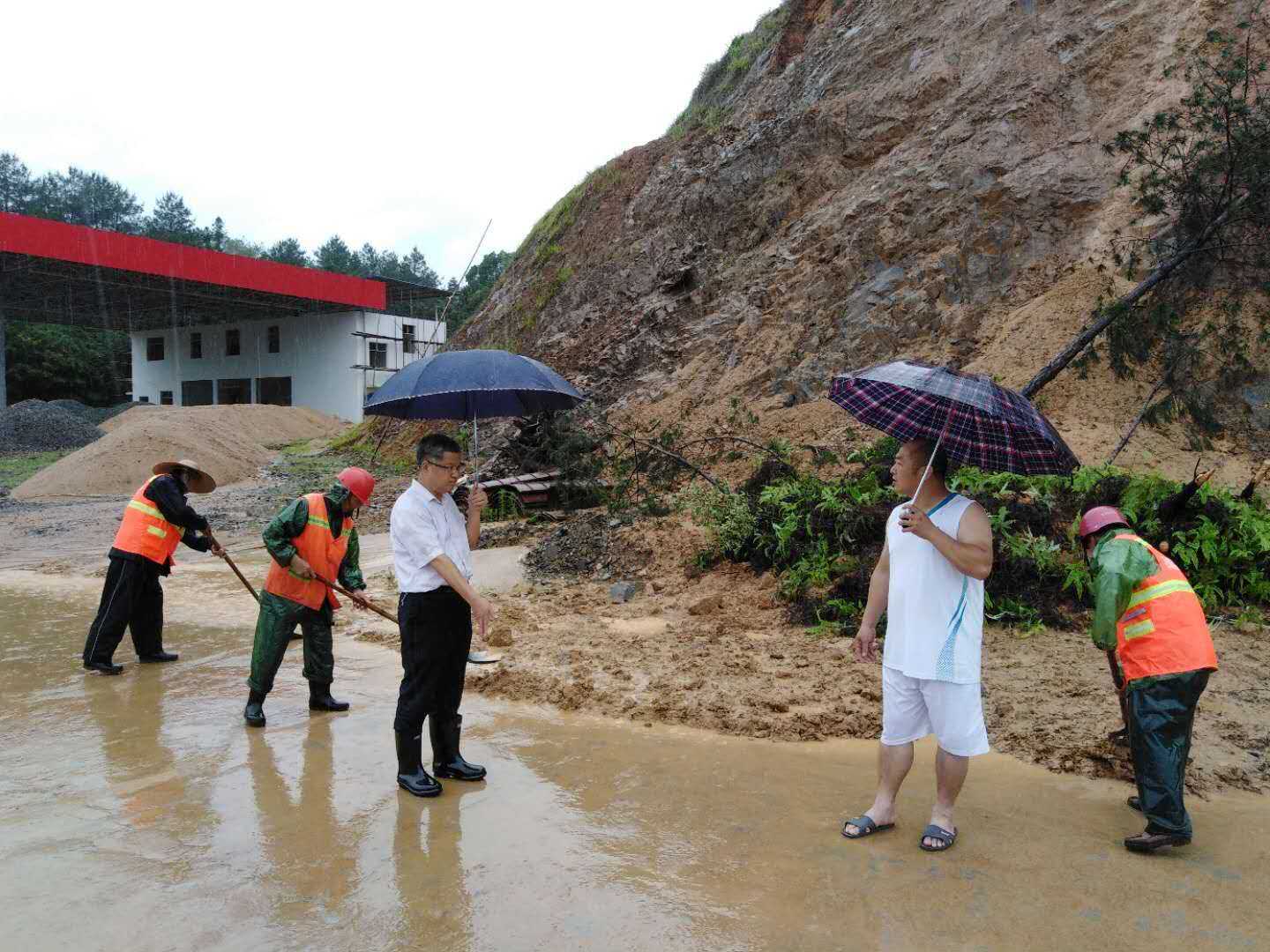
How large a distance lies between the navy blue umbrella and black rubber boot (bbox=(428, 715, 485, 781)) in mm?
1569

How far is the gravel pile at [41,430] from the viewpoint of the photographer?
91.1ft

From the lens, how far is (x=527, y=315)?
2195 cm

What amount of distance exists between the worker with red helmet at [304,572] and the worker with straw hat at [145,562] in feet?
5.28

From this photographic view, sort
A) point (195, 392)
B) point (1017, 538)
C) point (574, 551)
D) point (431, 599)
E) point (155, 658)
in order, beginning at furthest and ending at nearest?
point (195, 392) → point (574, 551) → point (1017, 538) → point (155, 658) → point (431, 599)

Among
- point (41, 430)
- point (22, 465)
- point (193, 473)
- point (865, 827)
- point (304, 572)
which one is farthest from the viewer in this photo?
point (41, 430)

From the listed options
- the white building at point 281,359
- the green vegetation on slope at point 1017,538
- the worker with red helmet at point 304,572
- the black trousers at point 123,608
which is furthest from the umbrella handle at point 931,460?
the white building at point 281,359

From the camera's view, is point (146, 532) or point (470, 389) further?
point (146, 532)

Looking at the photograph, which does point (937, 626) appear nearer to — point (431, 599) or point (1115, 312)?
point (431, 599)

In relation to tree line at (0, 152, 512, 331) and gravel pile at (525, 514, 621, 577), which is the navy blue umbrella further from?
tree line at (0, 152, 512, 331)

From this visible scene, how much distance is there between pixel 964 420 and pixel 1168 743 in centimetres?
152

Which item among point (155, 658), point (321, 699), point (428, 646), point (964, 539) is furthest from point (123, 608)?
point (964, 539)

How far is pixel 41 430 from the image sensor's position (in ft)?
93.1

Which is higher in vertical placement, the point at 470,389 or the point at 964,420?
the point at 470,389

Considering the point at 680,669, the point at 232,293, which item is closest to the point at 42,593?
the point at 680,669
